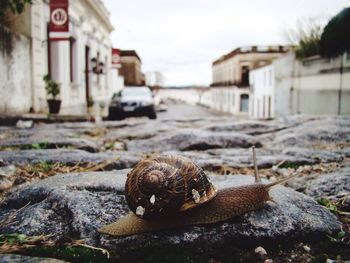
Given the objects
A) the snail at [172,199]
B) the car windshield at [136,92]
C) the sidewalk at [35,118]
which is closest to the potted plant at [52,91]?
the sidewalk at [35,118]

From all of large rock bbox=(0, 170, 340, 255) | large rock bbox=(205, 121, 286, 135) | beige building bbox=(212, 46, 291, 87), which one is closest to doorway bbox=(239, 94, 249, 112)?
beige building bbox=(212, 46, 291, 87)

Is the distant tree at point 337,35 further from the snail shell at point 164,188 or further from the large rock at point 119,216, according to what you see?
the snail shell at point 164,188

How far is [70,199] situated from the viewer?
2002mm

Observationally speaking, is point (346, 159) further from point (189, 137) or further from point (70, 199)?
point (70, 199)

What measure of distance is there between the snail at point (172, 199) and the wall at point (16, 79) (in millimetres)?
8348

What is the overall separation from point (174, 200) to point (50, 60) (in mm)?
13019

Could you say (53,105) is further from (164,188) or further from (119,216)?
(164,188)

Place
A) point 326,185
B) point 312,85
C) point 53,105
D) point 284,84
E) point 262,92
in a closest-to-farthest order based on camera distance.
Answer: point 326,185
point 53,105
point 312,85
point 284,84
point 262,92

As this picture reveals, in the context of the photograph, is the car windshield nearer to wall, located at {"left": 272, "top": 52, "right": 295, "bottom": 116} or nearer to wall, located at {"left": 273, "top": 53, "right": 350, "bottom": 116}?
wall, located at {"left": 272, "top": 52, "right": 295, "bottom": 116}

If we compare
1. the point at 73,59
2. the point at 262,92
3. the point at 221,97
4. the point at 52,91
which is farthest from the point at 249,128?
the point at 221,97

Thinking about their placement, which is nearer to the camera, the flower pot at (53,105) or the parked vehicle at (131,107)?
the flower pot at (53,105)

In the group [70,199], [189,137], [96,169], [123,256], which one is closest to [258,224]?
[123,256]

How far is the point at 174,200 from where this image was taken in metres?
1.76

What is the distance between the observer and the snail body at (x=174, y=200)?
1.75 metres
